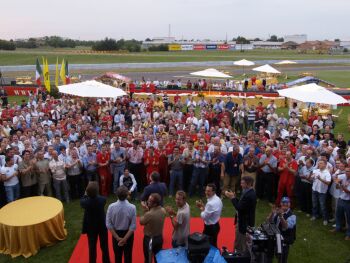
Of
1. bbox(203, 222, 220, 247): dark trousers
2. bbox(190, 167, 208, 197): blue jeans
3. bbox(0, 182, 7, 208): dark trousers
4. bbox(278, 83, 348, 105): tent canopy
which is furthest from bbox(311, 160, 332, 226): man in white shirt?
bbox(0, 182, 7, 208): dark trousers

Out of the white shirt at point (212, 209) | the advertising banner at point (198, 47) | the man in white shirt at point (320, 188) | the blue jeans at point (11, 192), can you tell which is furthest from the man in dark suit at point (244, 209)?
Answer: the advertising banner at point (198, 47)

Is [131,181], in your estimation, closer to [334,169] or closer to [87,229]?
[87,229]

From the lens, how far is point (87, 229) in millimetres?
6047

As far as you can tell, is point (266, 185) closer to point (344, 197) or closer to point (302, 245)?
point (302, 245)

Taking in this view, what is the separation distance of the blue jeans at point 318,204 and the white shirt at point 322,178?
15cm

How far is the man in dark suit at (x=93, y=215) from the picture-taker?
584cm

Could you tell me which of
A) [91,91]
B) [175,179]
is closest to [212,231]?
[175,179]

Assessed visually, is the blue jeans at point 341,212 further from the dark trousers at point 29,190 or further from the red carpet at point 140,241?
the dark trousers at point 29,190

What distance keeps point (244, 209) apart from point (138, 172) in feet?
15.0

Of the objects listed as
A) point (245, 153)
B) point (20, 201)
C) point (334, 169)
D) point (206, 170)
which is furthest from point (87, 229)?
point (334, 169)

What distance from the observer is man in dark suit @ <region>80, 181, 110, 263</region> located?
5.84 m

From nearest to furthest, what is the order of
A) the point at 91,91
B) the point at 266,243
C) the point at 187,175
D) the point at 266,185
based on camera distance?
the point at 266,243
the point at 266,185
the point at 187,175
the point at 91,91

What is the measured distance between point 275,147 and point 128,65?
4513cm

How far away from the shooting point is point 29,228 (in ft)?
23.0
